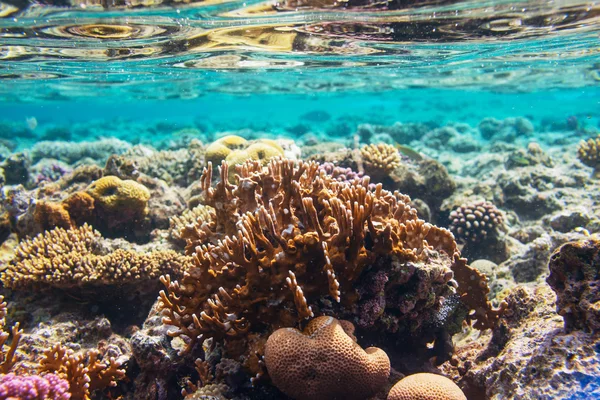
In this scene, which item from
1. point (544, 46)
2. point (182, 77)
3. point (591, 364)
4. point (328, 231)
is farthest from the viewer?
point (182, 77)

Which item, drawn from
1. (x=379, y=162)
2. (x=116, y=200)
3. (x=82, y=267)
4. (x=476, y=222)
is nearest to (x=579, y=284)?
(x=476, y=222)

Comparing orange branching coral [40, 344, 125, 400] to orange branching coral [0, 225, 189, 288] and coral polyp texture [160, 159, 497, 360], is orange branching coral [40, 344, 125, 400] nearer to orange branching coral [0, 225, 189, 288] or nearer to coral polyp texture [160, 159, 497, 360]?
coral polyp texture [160, 159, 497, 360]

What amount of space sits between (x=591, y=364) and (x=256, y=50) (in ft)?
51.6

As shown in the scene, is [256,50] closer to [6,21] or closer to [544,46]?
[6,21]

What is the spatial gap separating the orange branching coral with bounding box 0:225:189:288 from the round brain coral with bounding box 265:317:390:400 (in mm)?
3224

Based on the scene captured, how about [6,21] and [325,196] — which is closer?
[325,196]

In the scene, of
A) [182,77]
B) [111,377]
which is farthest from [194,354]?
[182,77]

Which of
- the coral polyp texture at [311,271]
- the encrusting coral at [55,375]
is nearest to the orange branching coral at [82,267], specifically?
the encrusting coral at [55,375]

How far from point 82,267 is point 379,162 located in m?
6.75

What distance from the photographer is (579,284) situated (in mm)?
3039

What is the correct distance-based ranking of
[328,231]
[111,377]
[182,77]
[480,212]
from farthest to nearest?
[182,77] < [480,212] < [111,377] < [328,231]

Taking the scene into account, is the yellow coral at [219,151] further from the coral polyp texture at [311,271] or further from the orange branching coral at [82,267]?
the coral polyp texture at [311,271]

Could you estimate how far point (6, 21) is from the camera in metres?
10.0

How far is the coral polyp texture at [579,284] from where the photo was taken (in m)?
2.93
